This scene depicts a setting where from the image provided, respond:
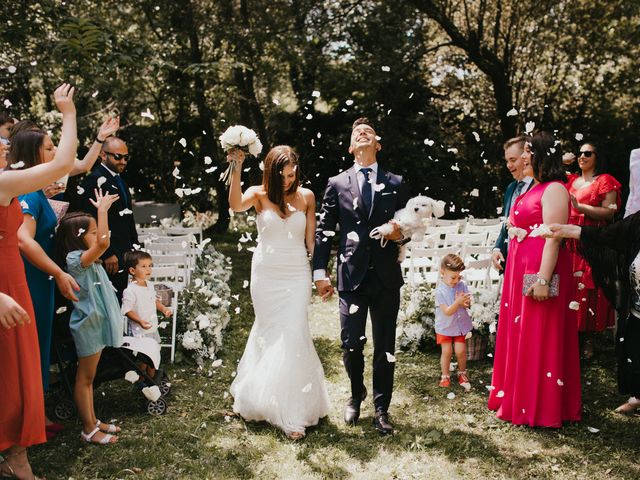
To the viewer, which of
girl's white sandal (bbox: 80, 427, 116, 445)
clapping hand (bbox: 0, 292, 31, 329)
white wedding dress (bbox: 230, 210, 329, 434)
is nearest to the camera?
clapping hand (bbox: 0, 292, 31, 329)

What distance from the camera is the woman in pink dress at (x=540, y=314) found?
425cm

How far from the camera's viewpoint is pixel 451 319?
5.38m

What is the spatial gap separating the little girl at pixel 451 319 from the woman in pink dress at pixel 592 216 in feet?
4.08

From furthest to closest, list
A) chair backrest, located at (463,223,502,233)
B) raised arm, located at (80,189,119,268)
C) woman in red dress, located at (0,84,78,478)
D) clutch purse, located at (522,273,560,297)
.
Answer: chair backrest, located at (463,223,502,233)
clutch purse, located at (522,273,560,297)
raised arm, located at (80,189,119,268)
woman in red dress, located at (0,84,78,478)

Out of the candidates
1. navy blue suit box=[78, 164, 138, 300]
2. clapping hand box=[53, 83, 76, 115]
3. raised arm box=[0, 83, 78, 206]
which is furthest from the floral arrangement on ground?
clapping hand box=[53, 83, 76, 115]

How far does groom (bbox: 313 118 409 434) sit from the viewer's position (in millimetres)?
4285

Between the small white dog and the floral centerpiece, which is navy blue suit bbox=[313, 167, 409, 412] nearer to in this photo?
the small white dog

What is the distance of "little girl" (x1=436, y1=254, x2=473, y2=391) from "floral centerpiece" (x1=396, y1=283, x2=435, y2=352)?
863mm

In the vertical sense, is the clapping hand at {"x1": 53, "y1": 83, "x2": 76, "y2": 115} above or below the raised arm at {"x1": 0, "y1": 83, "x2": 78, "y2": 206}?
above

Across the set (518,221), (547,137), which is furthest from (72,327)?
(547,137)

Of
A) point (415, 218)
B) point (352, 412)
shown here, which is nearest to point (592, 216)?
point (415, 218)

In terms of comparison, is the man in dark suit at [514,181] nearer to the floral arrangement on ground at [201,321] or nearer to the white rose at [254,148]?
the white rose at [254,148]

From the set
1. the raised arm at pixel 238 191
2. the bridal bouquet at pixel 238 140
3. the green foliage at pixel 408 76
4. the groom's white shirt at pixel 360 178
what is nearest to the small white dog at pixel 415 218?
the groom's white shirt at pixel 360 178

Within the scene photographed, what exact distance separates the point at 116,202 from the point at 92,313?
5.30ft
